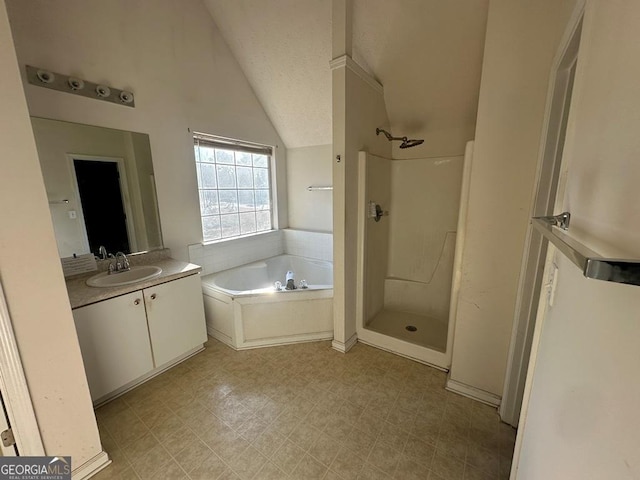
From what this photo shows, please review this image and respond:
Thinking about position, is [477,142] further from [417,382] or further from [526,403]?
[417,382]

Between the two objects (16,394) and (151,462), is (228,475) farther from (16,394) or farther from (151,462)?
(16,394)

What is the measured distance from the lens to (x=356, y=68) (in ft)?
6.57

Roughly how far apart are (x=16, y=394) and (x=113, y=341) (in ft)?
1.97

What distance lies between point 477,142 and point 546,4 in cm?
65

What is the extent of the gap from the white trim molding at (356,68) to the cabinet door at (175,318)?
1923 mm

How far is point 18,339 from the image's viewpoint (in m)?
1.10

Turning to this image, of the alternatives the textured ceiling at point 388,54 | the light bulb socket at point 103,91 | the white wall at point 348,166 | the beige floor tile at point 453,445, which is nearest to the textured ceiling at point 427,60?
the textured ceiling at point 388,54

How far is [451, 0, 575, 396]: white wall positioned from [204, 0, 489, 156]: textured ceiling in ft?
1.76

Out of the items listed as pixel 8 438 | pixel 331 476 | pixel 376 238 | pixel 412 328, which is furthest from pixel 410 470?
pixel 8 438

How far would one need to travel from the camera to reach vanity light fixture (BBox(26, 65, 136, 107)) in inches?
66.5

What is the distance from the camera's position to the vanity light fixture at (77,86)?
1.69 m

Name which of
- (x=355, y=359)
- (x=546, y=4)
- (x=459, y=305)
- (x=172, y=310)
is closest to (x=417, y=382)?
(x=355, y=359)

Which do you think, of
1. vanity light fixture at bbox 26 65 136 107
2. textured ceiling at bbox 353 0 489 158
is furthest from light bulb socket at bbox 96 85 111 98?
textured ceiling at bbox 353 0 489 158

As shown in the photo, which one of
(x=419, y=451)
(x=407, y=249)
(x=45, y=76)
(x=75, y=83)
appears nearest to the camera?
(x=419, y=451)
